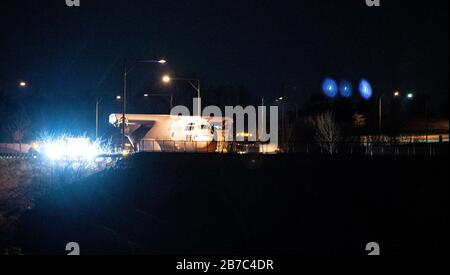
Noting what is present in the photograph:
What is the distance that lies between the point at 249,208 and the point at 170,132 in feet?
74.8

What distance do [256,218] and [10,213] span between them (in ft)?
33.0

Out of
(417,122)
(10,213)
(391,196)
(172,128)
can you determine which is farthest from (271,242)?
(417,122)

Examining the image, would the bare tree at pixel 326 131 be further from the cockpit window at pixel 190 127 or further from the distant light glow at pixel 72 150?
the distant light glow at pixel 72 150

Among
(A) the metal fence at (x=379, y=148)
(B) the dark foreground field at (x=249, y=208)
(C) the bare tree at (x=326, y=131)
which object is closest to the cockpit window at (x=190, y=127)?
(A) the metal fence at (x=379, y=148)

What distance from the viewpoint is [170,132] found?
47.1 metres

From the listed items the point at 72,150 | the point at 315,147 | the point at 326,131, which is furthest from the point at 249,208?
the point at 326,131

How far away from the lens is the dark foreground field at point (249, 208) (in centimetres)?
1925

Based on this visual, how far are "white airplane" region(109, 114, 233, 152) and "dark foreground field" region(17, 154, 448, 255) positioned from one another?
13086 millimetres

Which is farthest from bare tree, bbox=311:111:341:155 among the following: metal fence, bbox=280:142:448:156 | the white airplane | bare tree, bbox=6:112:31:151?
bare tree, bbox=6:112:31:151

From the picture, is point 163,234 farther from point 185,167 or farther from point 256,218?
point 185,167

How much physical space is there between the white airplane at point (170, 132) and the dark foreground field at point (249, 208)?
42.9 ft

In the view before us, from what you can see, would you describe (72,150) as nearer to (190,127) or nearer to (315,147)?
(190,127)

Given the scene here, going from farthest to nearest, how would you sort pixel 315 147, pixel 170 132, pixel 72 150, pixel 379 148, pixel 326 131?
pixel 326 131, pixel 315 147, pixel 170 132, pixel 379 148, pixel 72 150
